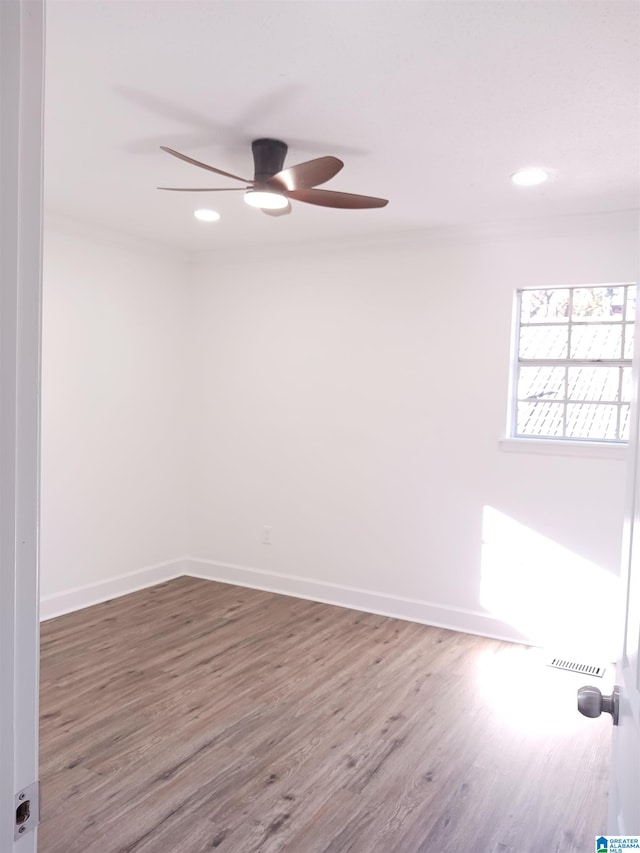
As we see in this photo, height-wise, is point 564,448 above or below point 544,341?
below

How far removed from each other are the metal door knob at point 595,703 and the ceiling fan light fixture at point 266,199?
A: 91.3 inches

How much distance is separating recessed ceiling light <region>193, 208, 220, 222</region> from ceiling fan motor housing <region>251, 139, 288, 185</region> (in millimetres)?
1194

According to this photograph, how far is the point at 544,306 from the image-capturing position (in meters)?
4.14

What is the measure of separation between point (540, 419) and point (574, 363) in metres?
0.41

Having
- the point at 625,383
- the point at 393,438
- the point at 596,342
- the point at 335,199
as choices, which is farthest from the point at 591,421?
the point at 335,199

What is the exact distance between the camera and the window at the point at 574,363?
390 cm

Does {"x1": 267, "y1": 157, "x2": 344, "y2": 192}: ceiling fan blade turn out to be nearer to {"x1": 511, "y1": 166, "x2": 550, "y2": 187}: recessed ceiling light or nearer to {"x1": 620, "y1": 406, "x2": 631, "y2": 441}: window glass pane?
{"x1": 511, "y1": 166, "x2": 550, "y2": 187}: recessed ceiling light

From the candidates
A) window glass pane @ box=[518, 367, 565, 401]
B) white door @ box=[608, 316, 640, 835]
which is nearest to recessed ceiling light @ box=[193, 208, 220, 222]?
window glass pane @ box=[518, 367, 565, 401]

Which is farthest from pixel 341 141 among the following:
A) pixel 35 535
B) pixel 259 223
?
pixel 35 535

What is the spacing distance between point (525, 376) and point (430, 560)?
4.56 feet

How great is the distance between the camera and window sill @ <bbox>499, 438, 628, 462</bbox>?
12.4ft

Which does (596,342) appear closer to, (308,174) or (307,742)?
(308,174)

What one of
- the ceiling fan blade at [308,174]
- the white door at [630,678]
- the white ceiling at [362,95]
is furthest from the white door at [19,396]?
the ceiling fan blade at [308,174]

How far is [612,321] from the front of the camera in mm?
3930
